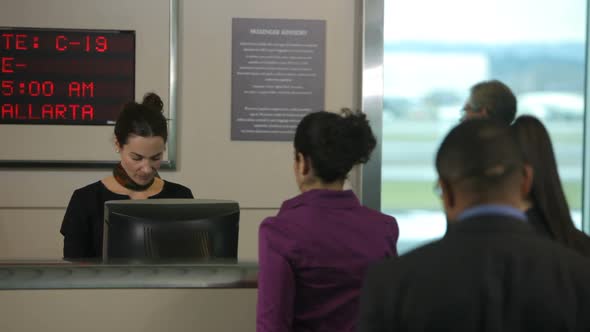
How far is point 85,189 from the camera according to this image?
2.75m

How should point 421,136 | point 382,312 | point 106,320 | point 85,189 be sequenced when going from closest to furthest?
point 382,312 < point 106,320 < point 85,189 < point 421,136

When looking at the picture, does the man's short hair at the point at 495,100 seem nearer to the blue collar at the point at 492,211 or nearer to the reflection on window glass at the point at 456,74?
the blue collar at the point at 492,211

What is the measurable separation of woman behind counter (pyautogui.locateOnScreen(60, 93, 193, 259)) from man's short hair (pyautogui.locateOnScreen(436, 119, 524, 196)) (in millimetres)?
1785

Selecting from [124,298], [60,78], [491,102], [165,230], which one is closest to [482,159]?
[124,298]

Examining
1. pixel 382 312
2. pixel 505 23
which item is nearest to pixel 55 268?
pixel 382 312

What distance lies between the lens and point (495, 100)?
2406mm

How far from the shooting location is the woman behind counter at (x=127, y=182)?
105 inches

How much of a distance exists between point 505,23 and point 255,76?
4.47 feet

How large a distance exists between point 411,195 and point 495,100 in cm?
187

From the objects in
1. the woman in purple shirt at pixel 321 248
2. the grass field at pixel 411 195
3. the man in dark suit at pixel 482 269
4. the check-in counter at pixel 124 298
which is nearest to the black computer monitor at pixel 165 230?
the check-in counter at pixel 124 298

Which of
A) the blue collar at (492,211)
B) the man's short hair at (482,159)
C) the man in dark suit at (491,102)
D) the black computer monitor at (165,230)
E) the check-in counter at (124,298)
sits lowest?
the check-in counter at (124,298)

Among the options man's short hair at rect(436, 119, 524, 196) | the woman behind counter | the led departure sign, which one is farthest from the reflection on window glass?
man's short hair at rect(436, 119, 524, 196)

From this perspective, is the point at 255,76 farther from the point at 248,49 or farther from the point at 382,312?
the point at 382,312

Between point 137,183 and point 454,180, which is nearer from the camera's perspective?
point 454,180
